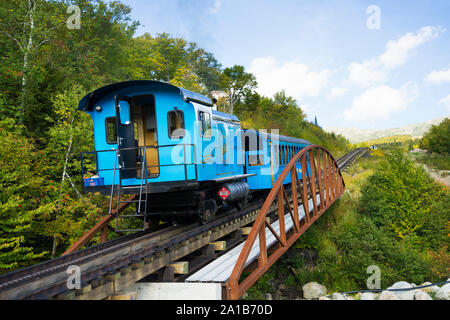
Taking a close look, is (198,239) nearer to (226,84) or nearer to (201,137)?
(201,137)

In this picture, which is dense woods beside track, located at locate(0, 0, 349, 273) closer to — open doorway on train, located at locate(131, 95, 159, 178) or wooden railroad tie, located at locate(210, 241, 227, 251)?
open doorway on train, located at locate(131, 95, 159, 178)

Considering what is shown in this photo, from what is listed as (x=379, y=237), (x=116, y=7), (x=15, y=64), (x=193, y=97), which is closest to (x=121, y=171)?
(x=193, y=97)

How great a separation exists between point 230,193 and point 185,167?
2.14 meters

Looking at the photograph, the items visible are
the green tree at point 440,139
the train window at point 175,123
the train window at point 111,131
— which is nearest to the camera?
the train window at point 175,123

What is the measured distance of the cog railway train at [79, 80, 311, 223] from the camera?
27.4 ft

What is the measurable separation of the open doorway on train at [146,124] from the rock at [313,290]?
1033cm

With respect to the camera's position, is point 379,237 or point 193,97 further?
point 379,237

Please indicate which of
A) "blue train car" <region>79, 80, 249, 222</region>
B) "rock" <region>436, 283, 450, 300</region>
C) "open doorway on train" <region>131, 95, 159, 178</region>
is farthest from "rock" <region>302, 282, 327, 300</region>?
"open doorway on train" <region>131, 95, 159, 178</region>

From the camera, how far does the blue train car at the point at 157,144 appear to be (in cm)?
835

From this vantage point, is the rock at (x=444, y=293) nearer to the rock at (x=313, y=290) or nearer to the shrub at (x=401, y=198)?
the rock at (x=313, y=290)

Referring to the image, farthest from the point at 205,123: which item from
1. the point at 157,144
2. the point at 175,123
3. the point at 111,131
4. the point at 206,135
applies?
the point at 111,131

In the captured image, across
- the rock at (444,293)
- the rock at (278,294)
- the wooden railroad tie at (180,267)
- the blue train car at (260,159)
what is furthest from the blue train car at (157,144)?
the rock at (444,293)

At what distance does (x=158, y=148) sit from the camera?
8625 mm

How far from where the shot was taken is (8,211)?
9.91 m
